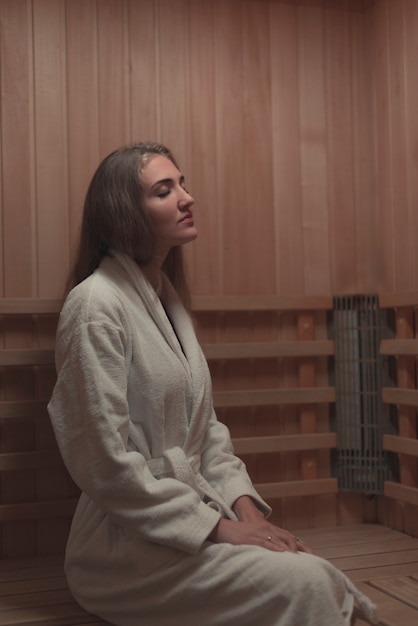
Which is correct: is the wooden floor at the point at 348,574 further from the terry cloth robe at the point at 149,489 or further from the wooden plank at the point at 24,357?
the wooden plank at the point at 24,357

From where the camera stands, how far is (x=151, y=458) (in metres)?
1.75

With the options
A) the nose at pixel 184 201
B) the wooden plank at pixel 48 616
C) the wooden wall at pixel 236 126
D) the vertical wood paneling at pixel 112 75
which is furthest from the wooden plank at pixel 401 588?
the vertical wood paneling at pixel 112 75

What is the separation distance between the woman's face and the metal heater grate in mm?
778

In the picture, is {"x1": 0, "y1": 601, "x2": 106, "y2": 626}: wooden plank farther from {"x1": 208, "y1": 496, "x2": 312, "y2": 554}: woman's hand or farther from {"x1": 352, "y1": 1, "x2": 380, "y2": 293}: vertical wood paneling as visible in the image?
{"x1": 352, "y1": 1, "x2": 380, "y2": 293}: vertical wood paneling

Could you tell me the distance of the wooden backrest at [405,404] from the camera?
236cm

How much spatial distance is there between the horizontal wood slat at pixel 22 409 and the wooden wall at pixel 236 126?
0.31 m

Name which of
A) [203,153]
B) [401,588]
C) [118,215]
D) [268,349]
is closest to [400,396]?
[268,349]

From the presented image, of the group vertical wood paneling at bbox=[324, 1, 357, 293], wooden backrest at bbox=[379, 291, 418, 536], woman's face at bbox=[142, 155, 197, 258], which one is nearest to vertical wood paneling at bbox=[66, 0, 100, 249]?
woman's face at bbox=[142, 155, 197, 258]

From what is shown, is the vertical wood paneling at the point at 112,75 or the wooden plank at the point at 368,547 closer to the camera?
the wooden plank at the point at 368,547

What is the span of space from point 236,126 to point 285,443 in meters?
0.98

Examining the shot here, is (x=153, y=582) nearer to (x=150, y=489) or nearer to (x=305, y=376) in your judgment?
(x=150, y=489)

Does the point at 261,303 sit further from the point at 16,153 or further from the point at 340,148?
the point at 16,153

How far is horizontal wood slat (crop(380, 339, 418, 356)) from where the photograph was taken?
2.32 metres

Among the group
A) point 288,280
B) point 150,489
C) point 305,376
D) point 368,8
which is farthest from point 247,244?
point 150,489
